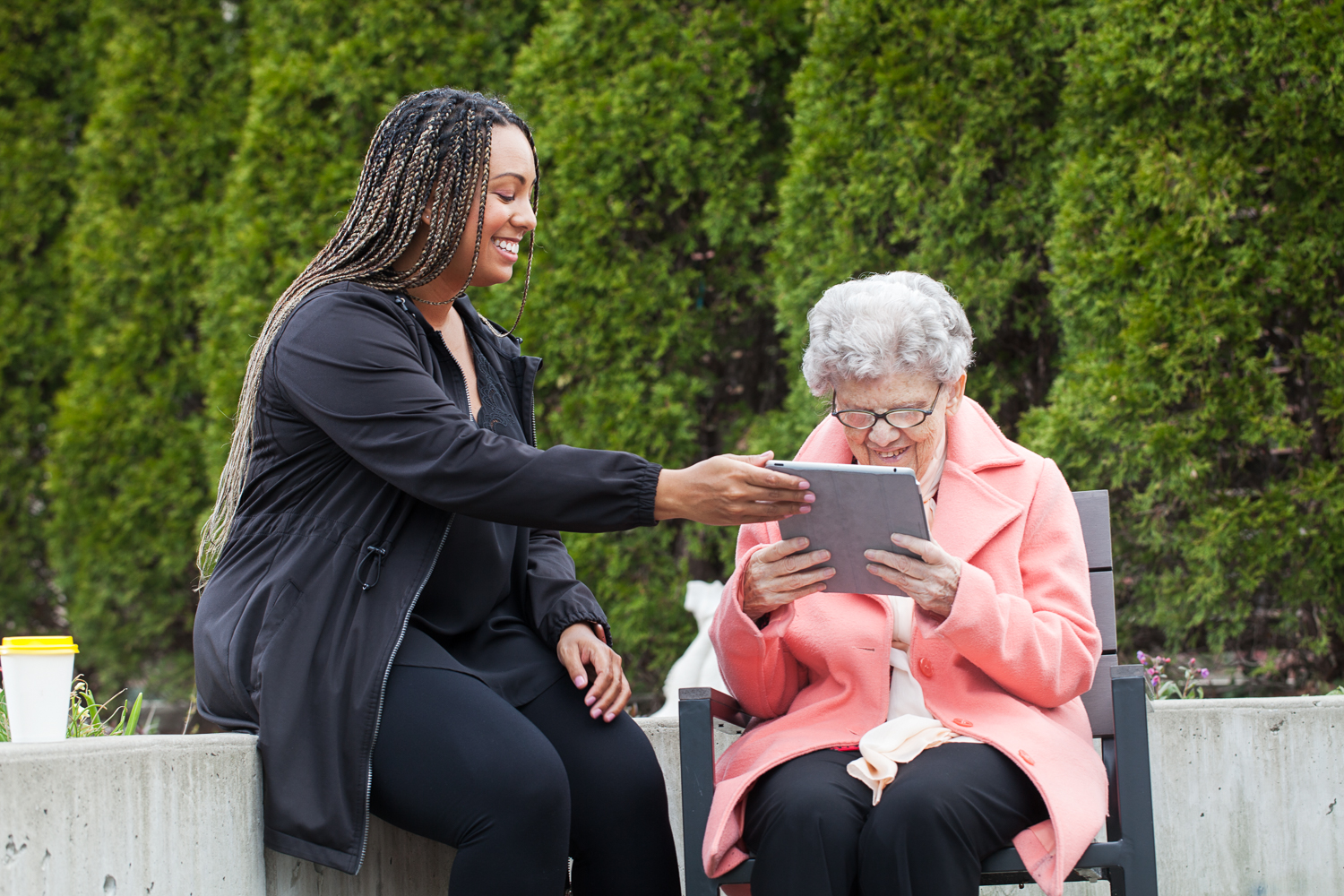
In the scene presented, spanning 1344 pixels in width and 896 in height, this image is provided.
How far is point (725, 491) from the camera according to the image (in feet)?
6.91

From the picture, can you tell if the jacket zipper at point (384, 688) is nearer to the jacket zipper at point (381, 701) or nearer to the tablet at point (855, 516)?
the jacket zipper at point (381, 701)

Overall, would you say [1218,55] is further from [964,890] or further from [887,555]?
[964,890]

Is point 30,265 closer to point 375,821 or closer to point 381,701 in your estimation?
point 375,821

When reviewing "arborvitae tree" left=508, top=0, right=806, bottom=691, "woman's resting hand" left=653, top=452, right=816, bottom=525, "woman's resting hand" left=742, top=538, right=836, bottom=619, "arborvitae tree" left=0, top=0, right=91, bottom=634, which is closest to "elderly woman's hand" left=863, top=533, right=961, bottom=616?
"woman's resting hand" left=742, top=538, right=836, bottom=619

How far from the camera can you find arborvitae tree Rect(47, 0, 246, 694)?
6422 mm

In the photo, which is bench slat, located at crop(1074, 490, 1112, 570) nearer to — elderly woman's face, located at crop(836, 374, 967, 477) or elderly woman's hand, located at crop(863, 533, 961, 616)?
elderly woman's face, located at crop(836, 374, 967, 477)

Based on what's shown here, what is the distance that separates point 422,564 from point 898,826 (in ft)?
3.29

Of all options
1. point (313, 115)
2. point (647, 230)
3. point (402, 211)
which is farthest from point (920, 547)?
point (313, 115)

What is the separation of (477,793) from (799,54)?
3917 millimetres

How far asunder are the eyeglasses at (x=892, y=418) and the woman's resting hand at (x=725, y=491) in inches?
16.9

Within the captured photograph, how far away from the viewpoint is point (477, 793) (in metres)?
2.07

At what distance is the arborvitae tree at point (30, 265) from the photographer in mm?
6949

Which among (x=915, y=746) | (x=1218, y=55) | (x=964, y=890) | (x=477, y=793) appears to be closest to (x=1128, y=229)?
(x=1218, y=55)

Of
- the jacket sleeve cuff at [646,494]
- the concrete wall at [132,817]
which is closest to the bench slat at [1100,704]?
the jacket sleeve cuff at [646,494]
